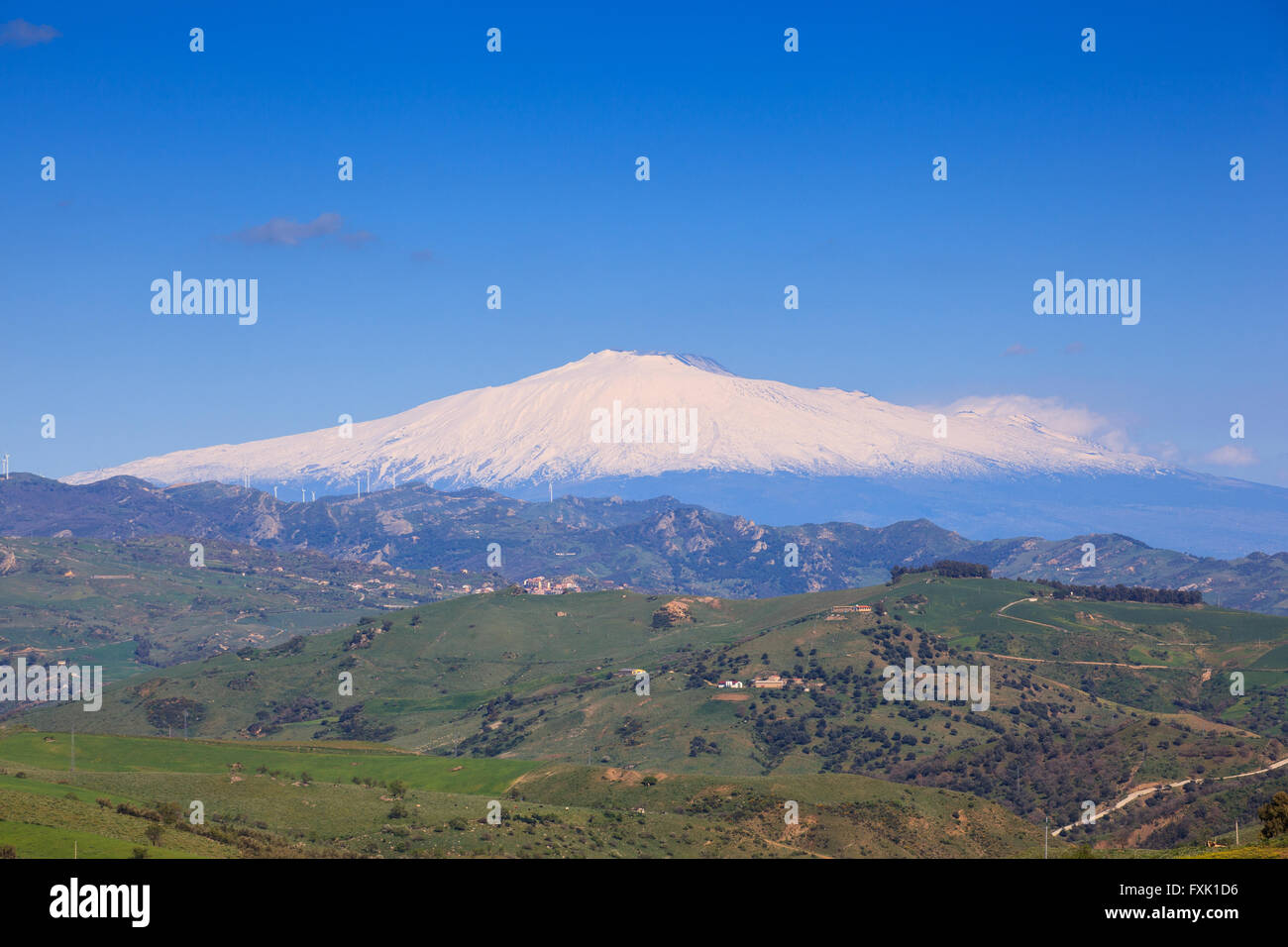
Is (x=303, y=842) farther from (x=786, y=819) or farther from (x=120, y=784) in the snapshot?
(x=786, y=819)

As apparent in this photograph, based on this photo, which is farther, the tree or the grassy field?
the tree

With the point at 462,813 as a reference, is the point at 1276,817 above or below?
above

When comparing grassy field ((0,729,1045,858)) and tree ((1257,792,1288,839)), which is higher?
tree ((1257,792,1288,839))

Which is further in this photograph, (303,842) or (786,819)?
(786,819)

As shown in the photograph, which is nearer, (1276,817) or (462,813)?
(1276,817)

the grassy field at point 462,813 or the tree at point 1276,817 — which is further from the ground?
the tree at point 1276,817
